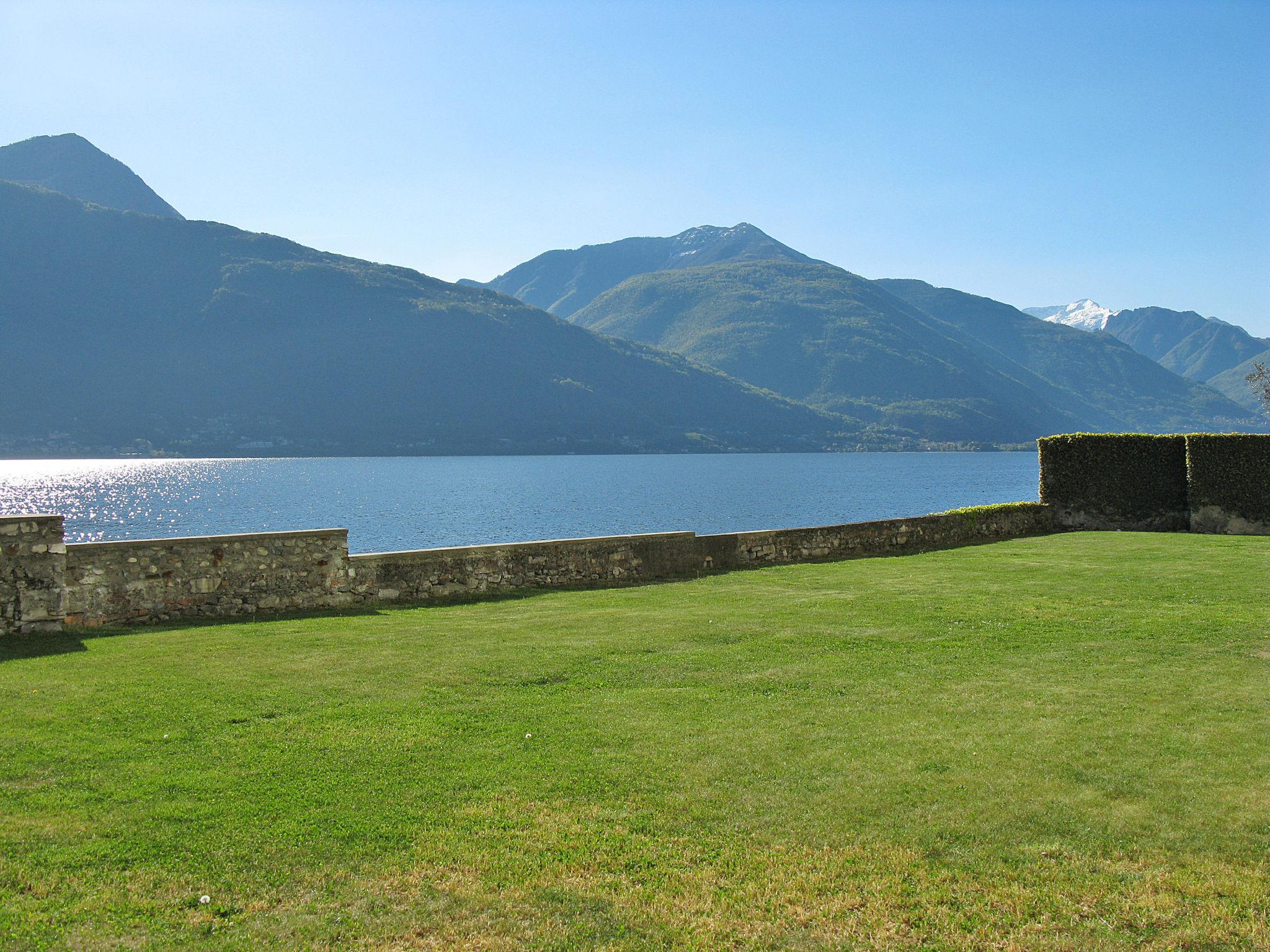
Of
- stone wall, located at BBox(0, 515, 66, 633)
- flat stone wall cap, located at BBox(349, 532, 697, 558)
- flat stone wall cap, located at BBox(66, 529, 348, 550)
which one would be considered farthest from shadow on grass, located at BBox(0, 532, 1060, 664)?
flat stone wall cap, located at BBox(66, 529, 348, 550)

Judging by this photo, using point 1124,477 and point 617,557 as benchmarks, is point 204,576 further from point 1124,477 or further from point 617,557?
point 1124,477

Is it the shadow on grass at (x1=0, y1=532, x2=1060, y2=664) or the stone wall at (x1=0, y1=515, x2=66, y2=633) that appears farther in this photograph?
the stone wall at (x1=0, y1=515, x2=66, y2=633)

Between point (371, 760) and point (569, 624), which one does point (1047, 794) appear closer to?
point (371, 760)

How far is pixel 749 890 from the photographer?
204 inches

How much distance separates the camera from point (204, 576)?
543 inches

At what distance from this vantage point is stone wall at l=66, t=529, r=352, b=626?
12.8 meters

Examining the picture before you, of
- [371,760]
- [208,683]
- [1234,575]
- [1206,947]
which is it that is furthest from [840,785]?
A: [1234,575]

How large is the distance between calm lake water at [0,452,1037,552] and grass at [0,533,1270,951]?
49.5m

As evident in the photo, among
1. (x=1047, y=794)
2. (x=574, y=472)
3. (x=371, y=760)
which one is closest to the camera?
(x=1047, y=794)

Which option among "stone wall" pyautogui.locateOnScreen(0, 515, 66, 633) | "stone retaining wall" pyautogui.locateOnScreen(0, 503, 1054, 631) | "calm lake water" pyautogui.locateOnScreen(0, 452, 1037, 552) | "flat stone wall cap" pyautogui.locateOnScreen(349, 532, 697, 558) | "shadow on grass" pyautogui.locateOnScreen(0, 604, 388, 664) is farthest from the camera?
"calm lake water" pyautogui.locateOnScreen(0, 452, 1037, 552)

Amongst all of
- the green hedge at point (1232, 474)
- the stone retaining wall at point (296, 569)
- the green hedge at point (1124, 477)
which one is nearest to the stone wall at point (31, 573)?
the stone retaining wall at point (296, 569)

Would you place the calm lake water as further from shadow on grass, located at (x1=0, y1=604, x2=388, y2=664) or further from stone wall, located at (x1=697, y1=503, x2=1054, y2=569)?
shadow on grass, located at (x1=0, y1=604, x2=388, y2=664)

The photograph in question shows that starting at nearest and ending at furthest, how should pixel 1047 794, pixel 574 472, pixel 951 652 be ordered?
pixel 1047 794
pixel 951 652
pixel 574 472

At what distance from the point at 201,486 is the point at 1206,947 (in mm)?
141231
